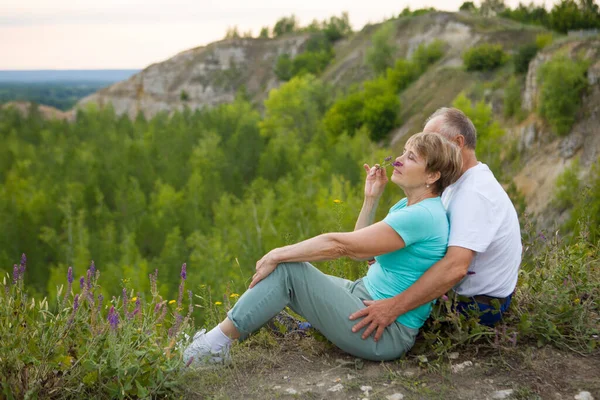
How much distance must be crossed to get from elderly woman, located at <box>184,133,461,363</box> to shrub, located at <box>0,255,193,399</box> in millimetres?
366

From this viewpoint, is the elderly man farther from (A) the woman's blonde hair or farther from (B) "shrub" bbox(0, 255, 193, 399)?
(B) "shrub" bbox(0, 255, 193, 399)

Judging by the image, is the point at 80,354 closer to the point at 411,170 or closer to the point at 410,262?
the point at 410,262

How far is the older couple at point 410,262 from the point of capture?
3961mm

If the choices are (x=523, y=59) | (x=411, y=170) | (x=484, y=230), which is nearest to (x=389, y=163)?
(x=411, y=170)

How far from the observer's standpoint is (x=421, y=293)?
4.03 meters

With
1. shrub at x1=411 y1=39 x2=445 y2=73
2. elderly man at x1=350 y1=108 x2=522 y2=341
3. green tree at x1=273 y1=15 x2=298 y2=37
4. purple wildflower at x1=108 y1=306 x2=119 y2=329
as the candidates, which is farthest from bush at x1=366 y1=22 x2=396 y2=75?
purple wildflower at x1=108 y1=306 x2=119 y2=329

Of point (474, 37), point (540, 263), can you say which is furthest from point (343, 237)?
point (474, 37)

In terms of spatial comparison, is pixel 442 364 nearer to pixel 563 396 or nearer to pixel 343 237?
pixel 563 396

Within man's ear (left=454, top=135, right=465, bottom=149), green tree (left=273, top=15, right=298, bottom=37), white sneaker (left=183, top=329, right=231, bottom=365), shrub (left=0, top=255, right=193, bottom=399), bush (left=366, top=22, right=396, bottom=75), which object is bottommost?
white sneaker (left=183, top=329, right=231, bottom=365)

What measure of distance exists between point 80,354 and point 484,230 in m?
2.32

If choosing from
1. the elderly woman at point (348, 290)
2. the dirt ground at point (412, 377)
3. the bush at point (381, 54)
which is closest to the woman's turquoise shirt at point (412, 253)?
the elderly woman at point (348, 290)

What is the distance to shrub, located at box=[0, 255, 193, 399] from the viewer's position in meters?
3.71

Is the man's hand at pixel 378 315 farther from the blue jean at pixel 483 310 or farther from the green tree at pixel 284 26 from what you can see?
the green tree at pixel 284 26

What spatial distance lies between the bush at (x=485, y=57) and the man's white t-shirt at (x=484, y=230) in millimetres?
42038
